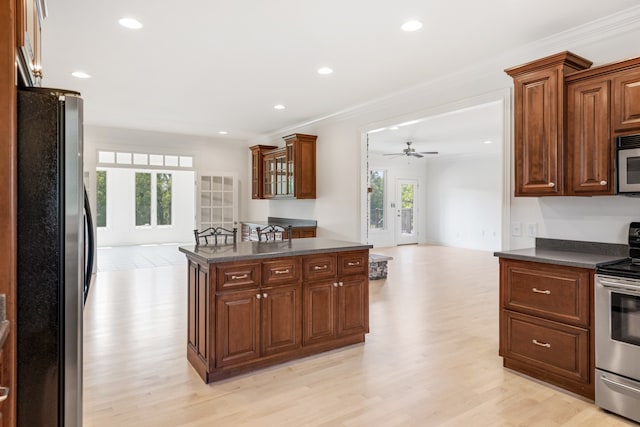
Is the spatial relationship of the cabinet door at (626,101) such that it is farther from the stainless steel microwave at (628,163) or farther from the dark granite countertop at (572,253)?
Answer: the dark granite countertop at (572,253)

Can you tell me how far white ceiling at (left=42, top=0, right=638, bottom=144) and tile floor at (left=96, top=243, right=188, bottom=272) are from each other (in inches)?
129

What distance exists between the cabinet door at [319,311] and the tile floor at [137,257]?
209 inches

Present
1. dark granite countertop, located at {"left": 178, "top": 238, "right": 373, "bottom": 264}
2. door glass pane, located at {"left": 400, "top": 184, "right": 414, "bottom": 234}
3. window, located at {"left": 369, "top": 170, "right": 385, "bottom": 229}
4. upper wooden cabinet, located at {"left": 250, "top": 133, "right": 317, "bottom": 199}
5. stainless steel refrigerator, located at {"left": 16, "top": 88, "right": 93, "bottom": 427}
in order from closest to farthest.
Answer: stainless steel refrigerator, located at {"left": 16, "top": 88, "right": 93, "bottom": 427} → dark granite countertop, located at {"left": 178, "top": 238, "right": 373, "bottom": 264} → upper wooden cabinet, located at {"left": 250, "top": 133, "right": 317, "bottom": 199} → window, located at {"left": 369, "top": 170, "right": 385, "bottom": 229} → door glass pane, located at {"left": 400, "top": 184, "right": 414, "bottom": 234}

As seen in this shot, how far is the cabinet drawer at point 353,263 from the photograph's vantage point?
344cm

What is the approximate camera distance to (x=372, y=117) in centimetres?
550

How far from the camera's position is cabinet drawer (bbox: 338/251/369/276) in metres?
3.44

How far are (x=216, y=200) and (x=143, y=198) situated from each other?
3.94 m

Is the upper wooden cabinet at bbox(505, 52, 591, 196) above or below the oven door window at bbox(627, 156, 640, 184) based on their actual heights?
above

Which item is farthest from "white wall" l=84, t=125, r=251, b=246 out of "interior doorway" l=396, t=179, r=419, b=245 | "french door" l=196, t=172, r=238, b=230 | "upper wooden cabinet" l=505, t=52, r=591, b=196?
"upper wooden cabinet" l=505, t=52, r=591, b=196

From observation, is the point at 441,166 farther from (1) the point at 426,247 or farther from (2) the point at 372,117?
(2) the point at 372,117

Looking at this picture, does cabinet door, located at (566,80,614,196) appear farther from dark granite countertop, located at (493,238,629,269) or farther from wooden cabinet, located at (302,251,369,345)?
wooden cabinet, located at (302,251,369,345)

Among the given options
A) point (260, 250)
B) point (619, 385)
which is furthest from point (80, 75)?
point (619, 385)

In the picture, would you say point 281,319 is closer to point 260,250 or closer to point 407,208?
point 260,250

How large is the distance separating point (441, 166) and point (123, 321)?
32.0 ft
